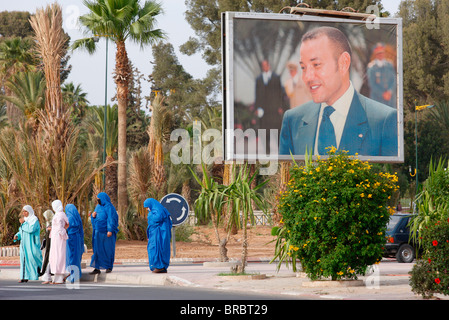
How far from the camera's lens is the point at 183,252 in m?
25.7

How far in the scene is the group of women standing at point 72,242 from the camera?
1605 centimetres

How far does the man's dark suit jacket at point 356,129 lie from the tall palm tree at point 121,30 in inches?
406

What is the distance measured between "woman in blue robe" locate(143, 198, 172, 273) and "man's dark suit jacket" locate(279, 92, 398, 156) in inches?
219

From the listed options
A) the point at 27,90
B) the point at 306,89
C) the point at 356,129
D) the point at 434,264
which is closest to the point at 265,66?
the point at 306,89

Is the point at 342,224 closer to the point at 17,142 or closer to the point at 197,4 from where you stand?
the point at 17,142

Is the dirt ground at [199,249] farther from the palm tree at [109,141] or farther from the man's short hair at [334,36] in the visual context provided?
the man's short hair at [334,36]

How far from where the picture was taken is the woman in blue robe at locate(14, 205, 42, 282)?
16406mm

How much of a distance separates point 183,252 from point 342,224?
12779mm

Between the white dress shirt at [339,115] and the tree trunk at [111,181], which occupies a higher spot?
the white dress shirt at [339,115]

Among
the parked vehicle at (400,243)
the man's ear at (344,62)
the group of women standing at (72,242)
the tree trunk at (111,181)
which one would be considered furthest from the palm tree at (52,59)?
the tree trunk at (111,181)

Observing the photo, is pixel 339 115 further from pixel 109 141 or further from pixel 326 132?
pixel 109 141

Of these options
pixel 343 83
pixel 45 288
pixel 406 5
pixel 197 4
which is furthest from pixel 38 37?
pixel 406 5

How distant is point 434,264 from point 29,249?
8.95 m

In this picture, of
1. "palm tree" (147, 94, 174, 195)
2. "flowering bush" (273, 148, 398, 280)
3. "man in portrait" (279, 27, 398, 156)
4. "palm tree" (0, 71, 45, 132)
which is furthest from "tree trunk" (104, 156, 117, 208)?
"flowering bush" (273, 148, 398, 280)
